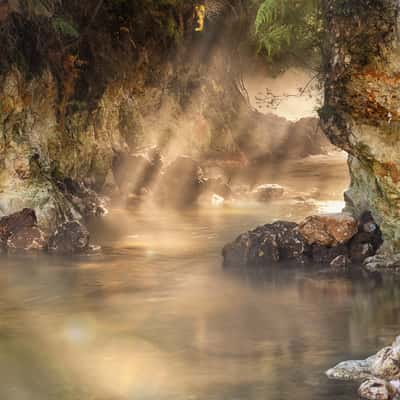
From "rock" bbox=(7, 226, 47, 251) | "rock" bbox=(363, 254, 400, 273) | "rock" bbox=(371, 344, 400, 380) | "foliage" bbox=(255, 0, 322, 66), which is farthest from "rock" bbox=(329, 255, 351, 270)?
"rock" bbox=(371, 344, 400, 380)

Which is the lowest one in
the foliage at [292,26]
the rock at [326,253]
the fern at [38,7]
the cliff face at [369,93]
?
the rock at [326,253]

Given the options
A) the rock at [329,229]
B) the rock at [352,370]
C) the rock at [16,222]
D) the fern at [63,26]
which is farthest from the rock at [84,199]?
the rock at [352,370]

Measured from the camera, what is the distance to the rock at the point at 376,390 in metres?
11.7

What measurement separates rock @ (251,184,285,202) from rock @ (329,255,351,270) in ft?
53.9

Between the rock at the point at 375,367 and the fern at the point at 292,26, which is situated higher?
the fern at the point at 292,26

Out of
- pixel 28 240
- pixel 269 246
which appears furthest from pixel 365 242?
pixel 28 240

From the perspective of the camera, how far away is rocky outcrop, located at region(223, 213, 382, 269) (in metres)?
21.4

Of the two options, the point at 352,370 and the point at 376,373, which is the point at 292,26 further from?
the point at 376,373

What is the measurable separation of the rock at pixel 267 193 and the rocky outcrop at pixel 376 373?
81.3ft

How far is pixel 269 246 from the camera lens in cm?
2191

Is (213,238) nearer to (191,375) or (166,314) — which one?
(166,314)

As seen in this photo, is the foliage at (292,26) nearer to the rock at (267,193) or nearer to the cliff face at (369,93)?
the cliff face at (369,93)

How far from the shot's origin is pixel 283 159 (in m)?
48.8

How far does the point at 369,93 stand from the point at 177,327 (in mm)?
6972
